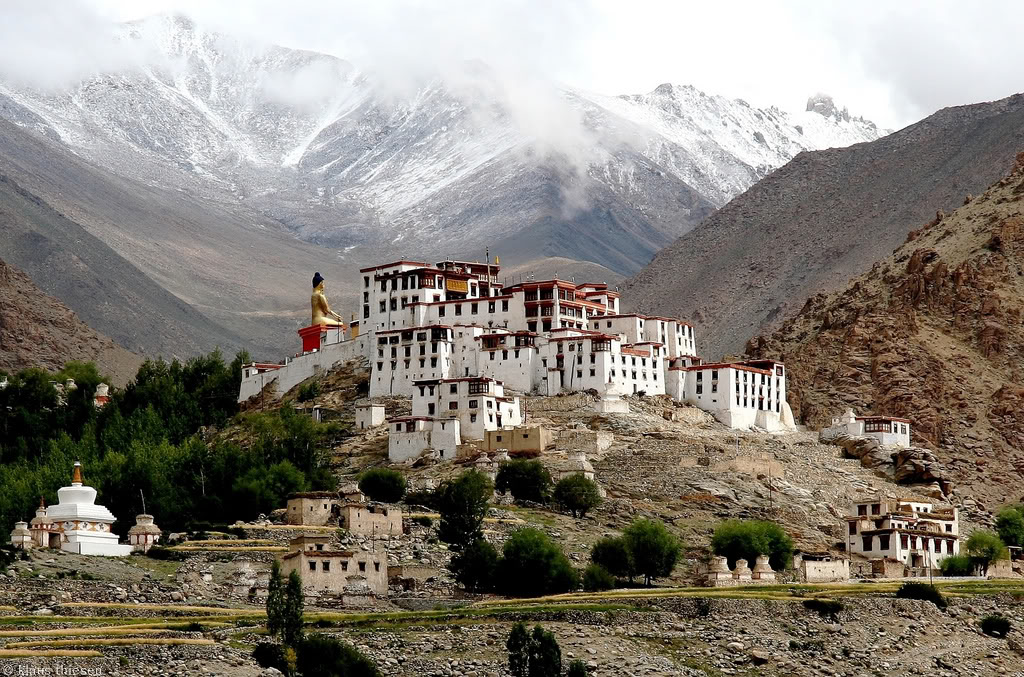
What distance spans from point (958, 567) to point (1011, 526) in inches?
524

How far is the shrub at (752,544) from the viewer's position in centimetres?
9725

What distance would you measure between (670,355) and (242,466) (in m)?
31.5

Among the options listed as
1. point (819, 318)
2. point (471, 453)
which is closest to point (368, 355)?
point (471, 453)

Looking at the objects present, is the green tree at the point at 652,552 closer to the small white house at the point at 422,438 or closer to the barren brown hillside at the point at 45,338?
the small white house at the point at 422,438

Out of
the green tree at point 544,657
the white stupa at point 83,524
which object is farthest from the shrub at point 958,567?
the white stupa at point 83,524

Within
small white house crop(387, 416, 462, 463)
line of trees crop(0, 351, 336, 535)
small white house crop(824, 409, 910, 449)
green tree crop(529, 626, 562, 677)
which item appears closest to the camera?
green tree crop(529, 626, 562, 677)

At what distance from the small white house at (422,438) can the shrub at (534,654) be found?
37241 millimetres

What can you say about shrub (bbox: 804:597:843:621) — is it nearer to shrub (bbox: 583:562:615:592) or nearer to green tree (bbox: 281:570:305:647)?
shrub (bbox: 583:562:615:592)

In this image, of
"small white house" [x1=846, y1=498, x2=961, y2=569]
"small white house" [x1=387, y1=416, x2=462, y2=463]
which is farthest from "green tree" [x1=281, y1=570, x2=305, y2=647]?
"small white house" [x1=387, y1=416, x2=462, y2=463]

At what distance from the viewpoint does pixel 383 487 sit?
102562mm

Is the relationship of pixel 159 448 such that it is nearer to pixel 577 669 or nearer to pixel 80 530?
pixel 80 530

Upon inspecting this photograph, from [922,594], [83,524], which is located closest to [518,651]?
[922,594]

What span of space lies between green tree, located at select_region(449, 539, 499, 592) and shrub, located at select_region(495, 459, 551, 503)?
45.9 ft

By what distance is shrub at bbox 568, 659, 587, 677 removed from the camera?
7462cm
